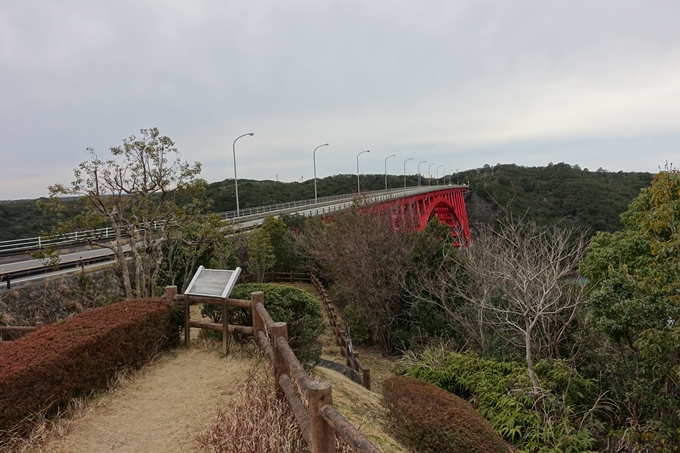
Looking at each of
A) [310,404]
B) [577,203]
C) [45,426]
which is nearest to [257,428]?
[310,404]

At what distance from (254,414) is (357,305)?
9918 mm

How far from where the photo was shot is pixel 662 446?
5801 millimetres

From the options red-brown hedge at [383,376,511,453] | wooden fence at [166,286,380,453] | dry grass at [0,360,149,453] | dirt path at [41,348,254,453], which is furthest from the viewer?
red-brown hedge at [383,376,511,453]

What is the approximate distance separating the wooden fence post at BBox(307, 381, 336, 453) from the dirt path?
176 cm

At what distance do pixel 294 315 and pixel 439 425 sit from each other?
265 cm

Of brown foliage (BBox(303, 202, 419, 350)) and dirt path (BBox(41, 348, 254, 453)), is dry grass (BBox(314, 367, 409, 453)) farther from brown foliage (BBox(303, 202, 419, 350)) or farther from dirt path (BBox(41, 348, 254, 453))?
brown foliage (BBox(303, 202, 419, 350))

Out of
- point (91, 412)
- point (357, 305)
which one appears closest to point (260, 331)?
point (91, 412)

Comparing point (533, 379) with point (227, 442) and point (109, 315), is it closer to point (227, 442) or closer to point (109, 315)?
point (227, 442)

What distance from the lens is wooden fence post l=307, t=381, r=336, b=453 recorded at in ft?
8.73

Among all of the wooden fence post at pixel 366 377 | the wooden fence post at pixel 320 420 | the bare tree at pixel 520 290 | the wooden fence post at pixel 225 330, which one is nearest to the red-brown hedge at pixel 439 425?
the bare tree at pixel 520 290

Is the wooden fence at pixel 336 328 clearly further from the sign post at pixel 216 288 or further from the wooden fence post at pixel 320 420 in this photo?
the wooden fence post at pixel 320 420

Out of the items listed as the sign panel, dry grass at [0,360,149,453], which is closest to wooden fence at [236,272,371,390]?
the sign panel

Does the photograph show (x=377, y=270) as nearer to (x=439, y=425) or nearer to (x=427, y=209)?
(x=439, y=425)

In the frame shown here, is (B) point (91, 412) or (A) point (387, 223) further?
(A) point (387, 223)
